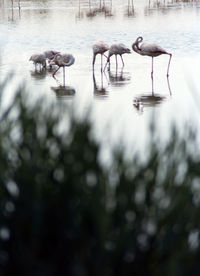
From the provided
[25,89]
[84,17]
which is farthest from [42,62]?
[84,17]

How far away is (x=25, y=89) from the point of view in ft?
9.71

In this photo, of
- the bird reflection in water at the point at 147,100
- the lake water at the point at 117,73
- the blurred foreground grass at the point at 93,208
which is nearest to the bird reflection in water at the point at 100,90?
the lake water at the point at 117,73

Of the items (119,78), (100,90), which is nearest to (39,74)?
(119,78)

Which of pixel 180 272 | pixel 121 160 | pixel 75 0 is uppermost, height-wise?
pixel 121 160

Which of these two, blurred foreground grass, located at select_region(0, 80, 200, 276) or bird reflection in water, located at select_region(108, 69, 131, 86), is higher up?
blurred foreground grass, located at select_region(0, 80, 200, 276)

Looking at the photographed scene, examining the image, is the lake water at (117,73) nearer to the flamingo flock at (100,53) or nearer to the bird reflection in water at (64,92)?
the bird reflection in water at (64,92)

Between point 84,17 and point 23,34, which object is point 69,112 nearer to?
point 23,34

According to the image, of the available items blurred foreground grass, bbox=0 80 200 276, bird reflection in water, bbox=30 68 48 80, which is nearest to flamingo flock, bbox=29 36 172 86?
bird reflection in water, bbox=30 68 48 80

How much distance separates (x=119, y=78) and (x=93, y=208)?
10.0 meters

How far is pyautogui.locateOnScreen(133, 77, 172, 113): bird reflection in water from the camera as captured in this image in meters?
9.37

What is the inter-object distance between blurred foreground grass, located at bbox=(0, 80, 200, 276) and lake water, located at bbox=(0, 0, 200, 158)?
0.57 feet

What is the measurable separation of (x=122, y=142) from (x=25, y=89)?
536mm

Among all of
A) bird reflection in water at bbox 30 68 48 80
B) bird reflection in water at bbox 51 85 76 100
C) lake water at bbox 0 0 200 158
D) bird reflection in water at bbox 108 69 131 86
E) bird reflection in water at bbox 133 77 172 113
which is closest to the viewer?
lake water at bbox 0 0 200 158

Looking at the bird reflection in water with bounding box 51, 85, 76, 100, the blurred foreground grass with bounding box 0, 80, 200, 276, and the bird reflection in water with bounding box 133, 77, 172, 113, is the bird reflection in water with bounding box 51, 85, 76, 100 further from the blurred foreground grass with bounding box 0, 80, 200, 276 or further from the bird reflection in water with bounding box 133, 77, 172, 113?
the blurred foreground grass with bounding box 0, 80, 200, 276
